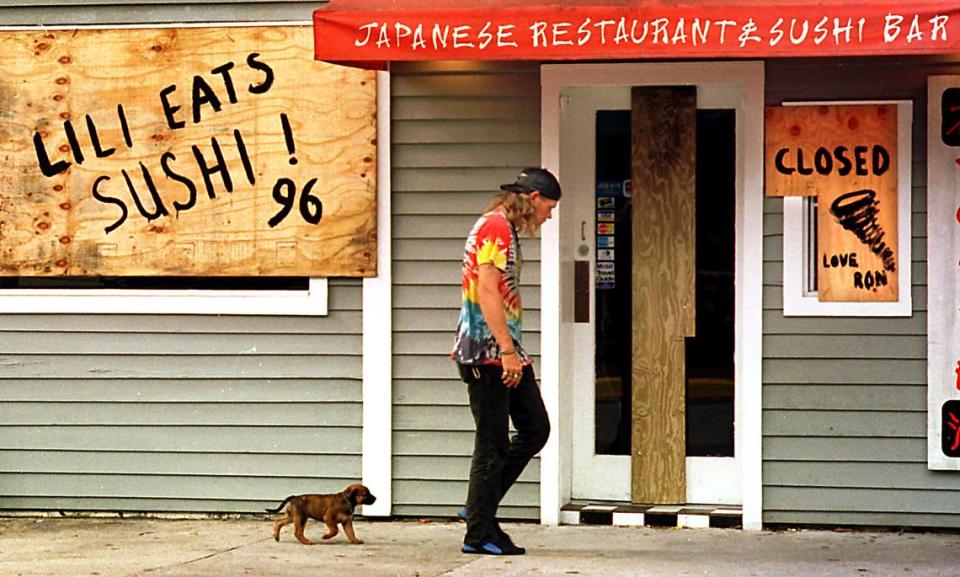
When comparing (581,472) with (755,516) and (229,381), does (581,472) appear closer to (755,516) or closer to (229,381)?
(755,516)

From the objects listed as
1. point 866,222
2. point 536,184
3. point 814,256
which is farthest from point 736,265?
point 536,184

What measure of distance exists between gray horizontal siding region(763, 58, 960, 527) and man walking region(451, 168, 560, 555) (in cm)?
153

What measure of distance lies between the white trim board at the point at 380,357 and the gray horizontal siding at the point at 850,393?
1944 millimetres

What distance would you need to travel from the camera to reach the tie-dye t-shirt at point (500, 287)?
24.4 feet

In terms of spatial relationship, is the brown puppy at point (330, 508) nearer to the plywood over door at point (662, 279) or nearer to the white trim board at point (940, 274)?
the plywood over door at point (662, 279)

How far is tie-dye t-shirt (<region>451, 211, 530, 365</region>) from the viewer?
7438 mm

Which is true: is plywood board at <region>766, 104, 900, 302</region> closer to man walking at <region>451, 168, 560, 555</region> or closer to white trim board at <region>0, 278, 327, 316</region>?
man walking at <region>451, 168, 560, 555</region>

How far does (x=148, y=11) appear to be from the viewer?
903 cm

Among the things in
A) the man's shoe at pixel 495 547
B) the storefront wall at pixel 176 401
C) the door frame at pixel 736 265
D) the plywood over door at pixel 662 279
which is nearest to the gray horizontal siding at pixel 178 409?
the storefront wall at pixel 176 401

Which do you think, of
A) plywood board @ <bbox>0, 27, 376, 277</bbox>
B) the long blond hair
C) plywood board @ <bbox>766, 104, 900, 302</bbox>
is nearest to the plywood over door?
plywood board @ <bbox>766, 104, 900, 302</bbox>

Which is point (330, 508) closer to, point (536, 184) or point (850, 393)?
point (536, 184)

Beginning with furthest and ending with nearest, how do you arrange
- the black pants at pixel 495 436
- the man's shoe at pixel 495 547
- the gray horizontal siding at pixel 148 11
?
the gray horizontal siding at pixel 148 11 → the man's shoe at pixel 495 547 → the black pants at pixel 495 436

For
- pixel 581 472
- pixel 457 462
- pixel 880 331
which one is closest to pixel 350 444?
pixel 457 462

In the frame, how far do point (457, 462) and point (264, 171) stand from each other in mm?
1840
